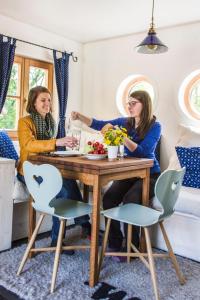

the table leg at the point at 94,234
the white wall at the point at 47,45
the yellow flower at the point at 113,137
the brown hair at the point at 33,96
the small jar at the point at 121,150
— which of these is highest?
the white wall at the point at 47,45

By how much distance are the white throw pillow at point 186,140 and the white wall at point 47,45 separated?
1.61 meters

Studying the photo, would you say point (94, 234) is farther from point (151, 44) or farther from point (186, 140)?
point (186, 140)

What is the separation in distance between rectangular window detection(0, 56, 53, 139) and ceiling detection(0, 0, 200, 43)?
0.47 metres

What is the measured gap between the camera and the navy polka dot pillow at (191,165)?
2.64 meters

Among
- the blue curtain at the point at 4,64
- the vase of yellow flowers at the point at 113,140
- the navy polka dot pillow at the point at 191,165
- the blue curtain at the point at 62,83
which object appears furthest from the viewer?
the blue curtain at the point at 62,83

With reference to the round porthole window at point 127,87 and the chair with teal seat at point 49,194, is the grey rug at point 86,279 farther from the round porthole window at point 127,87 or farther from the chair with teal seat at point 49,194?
the round porthole window at point 127,87

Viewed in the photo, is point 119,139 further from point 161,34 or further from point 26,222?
point 161,34

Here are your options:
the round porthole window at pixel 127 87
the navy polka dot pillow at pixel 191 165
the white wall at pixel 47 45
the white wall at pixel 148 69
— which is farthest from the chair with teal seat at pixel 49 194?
the round porthole window at pixel 127 87

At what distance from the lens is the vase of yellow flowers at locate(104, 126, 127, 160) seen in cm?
206

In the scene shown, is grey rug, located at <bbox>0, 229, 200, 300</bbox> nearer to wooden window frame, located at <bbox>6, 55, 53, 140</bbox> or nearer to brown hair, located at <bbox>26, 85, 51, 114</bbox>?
brown hair, located at <bbox>26, 85, 51, 114</bbox>

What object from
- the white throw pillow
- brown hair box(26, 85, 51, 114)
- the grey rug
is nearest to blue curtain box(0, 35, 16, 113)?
brown hair box(26, 85, 51, 114)

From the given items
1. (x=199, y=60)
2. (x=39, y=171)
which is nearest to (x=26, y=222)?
(x=39, y=171)

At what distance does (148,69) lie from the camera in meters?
3.73

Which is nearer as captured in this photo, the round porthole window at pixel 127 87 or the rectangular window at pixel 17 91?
the rectangular window at pixel 17 91
